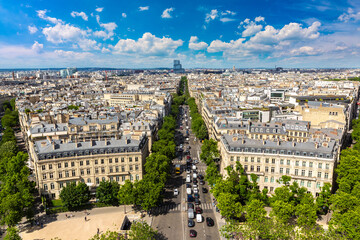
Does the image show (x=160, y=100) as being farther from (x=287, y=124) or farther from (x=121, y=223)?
(x=121, y=223)

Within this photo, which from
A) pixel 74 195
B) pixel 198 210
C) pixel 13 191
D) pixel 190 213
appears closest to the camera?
pixel 190 213

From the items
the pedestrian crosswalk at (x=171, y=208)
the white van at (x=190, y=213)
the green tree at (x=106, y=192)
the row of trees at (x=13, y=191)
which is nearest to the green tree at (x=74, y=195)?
the green tree at (x=106, y=192)

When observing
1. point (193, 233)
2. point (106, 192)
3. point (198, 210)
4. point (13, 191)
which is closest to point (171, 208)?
point (198, 210)

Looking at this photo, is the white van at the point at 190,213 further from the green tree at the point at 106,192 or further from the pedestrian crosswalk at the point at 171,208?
the green tree at the point at 106,192

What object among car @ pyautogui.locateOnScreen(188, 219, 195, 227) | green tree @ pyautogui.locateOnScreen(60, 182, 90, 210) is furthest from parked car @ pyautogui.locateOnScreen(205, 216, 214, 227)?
green tree @ pyautogui.locateOnScreen(60, 182, 90, 210)

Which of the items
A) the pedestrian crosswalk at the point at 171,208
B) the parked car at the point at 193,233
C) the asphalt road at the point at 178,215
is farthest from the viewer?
the pedestrian crosswalk at the point at 171,208

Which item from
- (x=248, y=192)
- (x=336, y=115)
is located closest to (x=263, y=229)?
(x=248, y=192)

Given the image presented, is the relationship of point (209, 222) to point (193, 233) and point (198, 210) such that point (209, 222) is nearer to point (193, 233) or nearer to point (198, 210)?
point (198, 210)
